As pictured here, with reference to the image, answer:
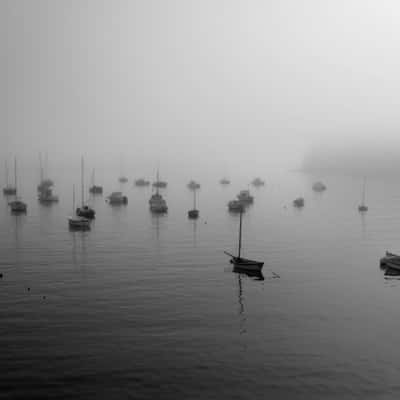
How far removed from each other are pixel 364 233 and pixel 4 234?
94.3 metres

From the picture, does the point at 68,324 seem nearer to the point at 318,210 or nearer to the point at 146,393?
the point at 146,393

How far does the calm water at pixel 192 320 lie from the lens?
40375 mm

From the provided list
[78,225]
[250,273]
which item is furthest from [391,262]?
[78,225]

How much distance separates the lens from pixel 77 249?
3851 inches

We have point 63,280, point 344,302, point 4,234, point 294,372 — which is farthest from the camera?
point 4,234

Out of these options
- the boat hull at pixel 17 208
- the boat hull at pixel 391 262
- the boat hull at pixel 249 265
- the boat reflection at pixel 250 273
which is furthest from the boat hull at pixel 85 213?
the boat hull at pixel 391 262

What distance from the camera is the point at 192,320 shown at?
55312 mm

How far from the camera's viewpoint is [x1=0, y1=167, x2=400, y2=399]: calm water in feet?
132

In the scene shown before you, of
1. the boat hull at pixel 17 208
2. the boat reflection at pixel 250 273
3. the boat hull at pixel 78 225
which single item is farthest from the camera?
the boat hull at pixel 17 208

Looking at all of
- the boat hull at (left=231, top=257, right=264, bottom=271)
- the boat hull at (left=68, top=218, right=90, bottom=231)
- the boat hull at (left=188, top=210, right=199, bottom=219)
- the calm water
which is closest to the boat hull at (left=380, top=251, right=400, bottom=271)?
the calm water

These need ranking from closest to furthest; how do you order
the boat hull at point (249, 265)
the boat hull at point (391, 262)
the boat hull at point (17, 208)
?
the boat hull at point (249, 265) → the boat hull at point (391, 262) → the boat hull at point (17, 208)

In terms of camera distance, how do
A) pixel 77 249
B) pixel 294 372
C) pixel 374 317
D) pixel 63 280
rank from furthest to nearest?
pixel 77 249 → pixel 63 280 → pixel 374 317 → pixel 294 372

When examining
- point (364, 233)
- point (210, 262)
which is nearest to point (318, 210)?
point (364, 233)

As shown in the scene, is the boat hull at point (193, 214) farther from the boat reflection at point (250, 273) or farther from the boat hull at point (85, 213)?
the boat reflection at point (250, 273)
